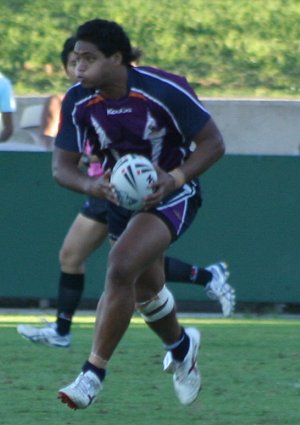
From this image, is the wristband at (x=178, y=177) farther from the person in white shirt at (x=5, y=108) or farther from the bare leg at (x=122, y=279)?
the person in white shirt at (x=5, y=108)

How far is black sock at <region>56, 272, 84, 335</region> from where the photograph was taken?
8.73 metres

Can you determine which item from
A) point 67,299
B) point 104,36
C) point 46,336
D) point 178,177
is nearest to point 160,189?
point 178,177

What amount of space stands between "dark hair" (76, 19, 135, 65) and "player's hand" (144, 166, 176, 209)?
62 cm

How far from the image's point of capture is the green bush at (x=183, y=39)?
17.4 meters

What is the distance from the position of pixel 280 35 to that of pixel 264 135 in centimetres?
287

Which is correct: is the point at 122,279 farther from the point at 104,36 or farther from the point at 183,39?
the point at 183,39

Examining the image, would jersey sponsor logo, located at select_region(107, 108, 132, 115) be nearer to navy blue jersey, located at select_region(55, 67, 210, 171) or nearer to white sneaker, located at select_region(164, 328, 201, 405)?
navy blue jersey, located at select_region(55, 67, 210, 171)

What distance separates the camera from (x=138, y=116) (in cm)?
625

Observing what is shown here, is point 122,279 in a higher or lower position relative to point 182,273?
higher

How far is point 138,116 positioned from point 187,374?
125cm

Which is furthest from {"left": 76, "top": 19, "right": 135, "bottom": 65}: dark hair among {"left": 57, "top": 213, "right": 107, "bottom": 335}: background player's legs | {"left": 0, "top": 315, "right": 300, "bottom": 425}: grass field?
{"left": 57, "top": 213, "right": 107, "bottom": 335}: background player's legs

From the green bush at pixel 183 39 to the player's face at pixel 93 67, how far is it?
11.1 m

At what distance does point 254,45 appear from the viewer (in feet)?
58.1

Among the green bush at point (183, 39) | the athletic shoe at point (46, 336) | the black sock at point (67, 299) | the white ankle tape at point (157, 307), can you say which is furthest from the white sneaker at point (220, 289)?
the green bush at point (183, 39)
